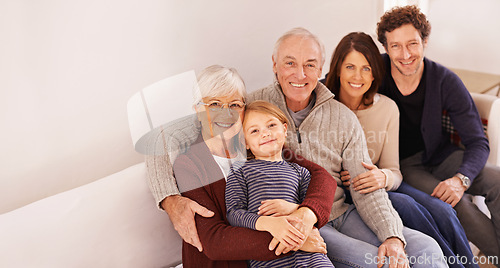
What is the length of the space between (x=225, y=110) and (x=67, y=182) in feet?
2.17

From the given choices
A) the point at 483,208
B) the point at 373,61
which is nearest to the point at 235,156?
the point at 373,61

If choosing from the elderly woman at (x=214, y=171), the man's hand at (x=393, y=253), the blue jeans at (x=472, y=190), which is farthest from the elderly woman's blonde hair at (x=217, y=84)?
the blue jeans at (x=472, y=190)

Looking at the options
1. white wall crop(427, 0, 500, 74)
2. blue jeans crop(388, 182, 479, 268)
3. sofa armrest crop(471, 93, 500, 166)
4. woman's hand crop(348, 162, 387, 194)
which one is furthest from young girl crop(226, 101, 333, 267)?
white wall crop(427, 0, 500, 74)

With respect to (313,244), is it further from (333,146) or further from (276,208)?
(333,146)

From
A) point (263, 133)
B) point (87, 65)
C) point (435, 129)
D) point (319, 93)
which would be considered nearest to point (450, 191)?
point (435, 129)

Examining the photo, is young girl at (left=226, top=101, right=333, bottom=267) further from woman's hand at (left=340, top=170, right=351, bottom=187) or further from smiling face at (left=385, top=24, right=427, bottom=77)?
smiling face at (left=385, top=24, right=427, bottom=77)

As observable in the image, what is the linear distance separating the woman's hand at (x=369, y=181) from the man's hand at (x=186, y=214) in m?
0.57

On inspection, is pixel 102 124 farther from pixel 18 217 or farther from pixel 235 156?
pixel 235 156

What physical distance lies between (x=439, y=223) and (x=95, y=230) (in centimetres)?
124

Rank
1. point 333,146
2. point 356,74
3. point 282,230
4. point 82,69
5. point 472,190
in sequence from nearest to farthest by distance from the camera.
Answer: point 282,230 < point 82,69 < point 333,146 < point 356,74 < point 472,190

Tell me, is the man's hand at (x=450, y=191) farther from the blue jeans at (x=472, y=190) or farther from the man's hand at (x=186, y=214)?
the man's hand at (x=186, y=214)

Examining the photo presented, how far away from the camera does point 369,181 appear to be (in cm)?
149

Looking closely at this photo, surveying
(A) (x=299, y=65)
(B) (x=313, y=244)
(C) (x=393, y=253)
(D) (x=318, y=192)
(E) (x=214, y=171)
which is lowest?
(C) (x=393, y=253)

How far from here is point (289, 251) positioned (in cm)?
119
